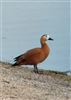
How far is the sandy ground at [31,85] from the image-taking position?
296 inches

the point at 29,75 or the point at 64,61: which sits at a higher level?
the point at 29,75

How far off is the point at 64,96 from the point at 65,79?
1760 mm

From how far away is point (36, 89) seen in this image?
7.95 m

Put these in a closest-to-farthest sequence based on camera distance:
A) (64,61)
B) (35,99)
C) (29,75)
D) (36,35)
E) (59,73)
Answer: (35,99), (29,75), (59,73), (64,61), (36,35)

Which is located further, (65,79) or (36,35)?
(36,35)

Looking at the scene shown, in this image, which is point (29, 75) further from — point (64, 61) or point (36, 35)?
point (36, 35)

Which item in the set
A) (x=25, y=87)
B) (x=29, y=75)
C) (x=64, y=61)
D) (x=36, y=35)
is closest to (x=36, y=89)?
(x=25, y=87)

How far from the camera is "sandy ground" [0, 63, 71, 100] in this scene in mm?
7516

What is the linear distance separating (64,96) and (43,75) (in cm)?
172

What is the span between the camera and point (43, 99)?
7.38 metres

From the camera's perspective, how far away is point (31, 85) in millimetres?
8188

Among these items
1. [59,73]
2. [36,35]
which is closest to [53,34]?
[36,35]

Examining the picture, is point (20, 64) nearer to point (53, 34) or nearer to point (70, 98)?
point (70, 98)

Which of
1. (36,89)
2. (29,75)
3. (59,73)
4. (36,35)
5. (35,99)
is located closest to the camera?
(35,99)
